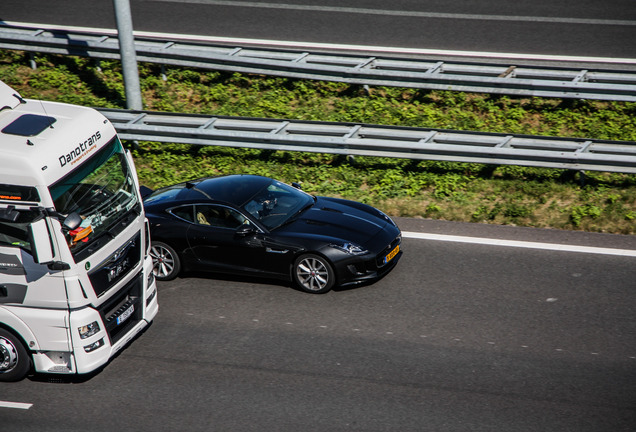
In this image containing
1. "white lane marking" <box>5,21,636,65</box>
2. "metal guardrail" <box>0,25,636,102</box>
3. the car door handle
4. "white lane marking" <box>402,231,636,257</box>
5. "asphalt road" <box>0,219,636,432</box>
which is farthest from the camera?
"white lane marking" <box>5,21,636,65</box>

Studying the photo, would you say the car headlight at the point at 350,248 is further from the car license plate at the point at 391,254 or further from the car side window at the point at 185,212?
the car side window at the point at 185,212

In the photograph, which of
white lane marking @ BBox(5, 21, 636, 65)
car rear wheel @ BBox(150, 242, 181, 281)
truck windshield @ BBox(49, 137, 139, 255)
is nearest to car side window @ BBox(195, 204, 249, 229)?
car rear wheel @ BBox(150, 242, 181, 281)

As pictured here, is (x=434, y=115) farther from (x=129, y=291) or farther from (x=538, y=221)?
(x=129, y=291)

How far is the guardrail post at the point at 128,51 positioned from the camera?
45.5 ft

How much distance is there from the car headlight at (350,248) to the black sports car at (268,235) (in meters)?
0.01

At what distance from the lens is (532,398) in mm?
7680

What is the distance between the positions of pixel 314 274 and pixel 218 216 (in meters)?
1.67

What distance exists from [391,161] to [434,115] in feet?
5.91

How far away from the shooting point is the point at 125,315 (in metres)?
8.74

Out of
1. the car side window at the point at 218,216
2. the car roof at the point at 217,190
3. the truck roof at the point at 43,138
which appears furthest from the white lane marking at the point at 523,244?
the truck roof at the point at 43,138

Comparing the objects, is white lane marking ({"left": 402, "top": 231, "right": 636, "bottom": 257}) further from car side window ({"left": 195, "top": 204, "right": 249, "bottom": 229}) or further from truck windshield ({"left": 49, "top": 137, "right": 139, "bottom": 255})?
truck windshield ({"left": 49, "top": 137, "right": 139, "bottom": 255})

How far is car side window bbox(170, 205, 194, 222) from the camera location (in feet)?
34.6

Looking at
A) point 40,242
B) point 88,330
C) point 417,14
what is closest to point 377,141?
point 88,330

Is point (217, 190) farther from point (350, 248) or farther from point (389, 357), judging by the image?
point (389, 357)
